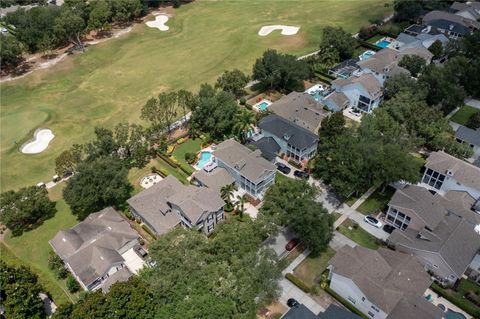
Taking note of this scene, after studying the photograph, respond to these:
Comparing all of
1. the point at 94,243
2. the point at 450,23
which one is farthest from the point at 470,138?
the point at 94,243

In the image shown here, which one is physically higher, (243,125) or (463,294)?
(243,125)

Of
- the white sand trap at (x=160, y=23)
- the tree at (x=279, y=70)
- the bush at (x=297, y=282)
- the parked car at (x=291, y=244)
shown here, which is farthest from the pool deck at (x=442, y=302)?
the white sand trap at (x=160, y=23)

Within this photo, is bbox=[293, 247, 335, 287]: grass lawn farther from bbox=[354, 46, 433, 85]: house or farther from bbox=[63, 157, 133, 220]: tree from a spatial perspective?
bbox=[354, 46, 433, 85]: house

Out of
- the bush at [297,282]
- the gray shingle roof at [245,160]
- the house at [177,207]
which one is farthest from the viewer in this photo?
the gray shingle roof at [245,160]

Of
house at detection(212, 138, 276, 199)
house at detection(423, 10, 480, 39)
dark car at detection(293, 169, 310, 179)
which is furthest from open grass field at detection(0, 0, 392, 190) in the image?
dark car at detection(293, 169, 310, 179)

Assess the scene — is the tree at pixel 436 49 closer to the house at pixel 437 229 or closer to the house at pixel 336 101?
the house at pixel 336 101

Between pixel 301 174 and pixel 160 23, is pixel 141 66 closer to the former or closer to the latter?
pixel 160 23
